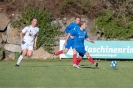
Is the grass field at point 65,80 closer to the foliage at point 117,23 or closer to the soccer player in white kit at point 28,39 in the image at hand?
the soccer player in white kit at point 28,39

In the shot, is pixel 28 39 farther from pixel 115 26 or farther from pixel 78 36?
pixel 115 26

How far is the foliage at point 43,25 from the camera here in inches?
1075

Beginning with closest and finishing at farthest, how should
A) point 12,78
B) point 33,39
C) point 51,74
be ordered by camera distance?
point 12,78
point 51,74
point 33,39

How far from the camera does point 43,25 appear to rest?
27.8m

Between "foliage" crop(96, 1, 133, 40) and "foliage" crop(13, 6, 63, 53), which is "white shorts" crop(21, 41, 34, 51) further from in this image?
"foliage" crop(96, 1, 133, 40)

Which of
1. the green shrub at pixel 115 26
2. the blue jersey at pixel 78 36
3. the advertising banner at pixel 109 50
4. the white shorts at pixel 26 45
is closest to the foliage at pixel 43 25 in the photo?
the green shrub at pixel 115 26

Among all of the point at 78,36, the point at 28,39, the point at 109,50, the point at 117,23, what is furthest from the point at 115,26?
the point at 28,39

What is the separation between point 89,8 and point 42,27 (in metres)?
3.31

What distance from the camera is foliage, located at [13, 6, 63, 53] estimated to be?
27.3 meters

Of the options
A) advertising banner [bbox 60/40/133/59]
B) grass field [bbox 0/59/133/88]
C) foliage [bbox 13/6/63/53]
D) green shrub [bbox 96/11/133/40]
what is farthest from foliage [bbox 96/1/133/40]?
grass field [bbox 0/59/133/88]

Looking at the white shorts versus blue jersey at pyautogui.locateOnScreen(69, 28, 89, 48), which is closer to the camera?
blue jersey at pyautogui.locateOnScreen(69, 28, 89, 48)

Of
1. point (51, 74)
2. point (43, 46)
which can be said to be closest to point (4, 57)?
point (43, 46)

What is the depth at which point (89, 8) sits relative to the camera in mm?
28875

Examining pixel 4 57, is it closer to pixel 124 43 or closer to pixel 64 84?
pixel 124 43
